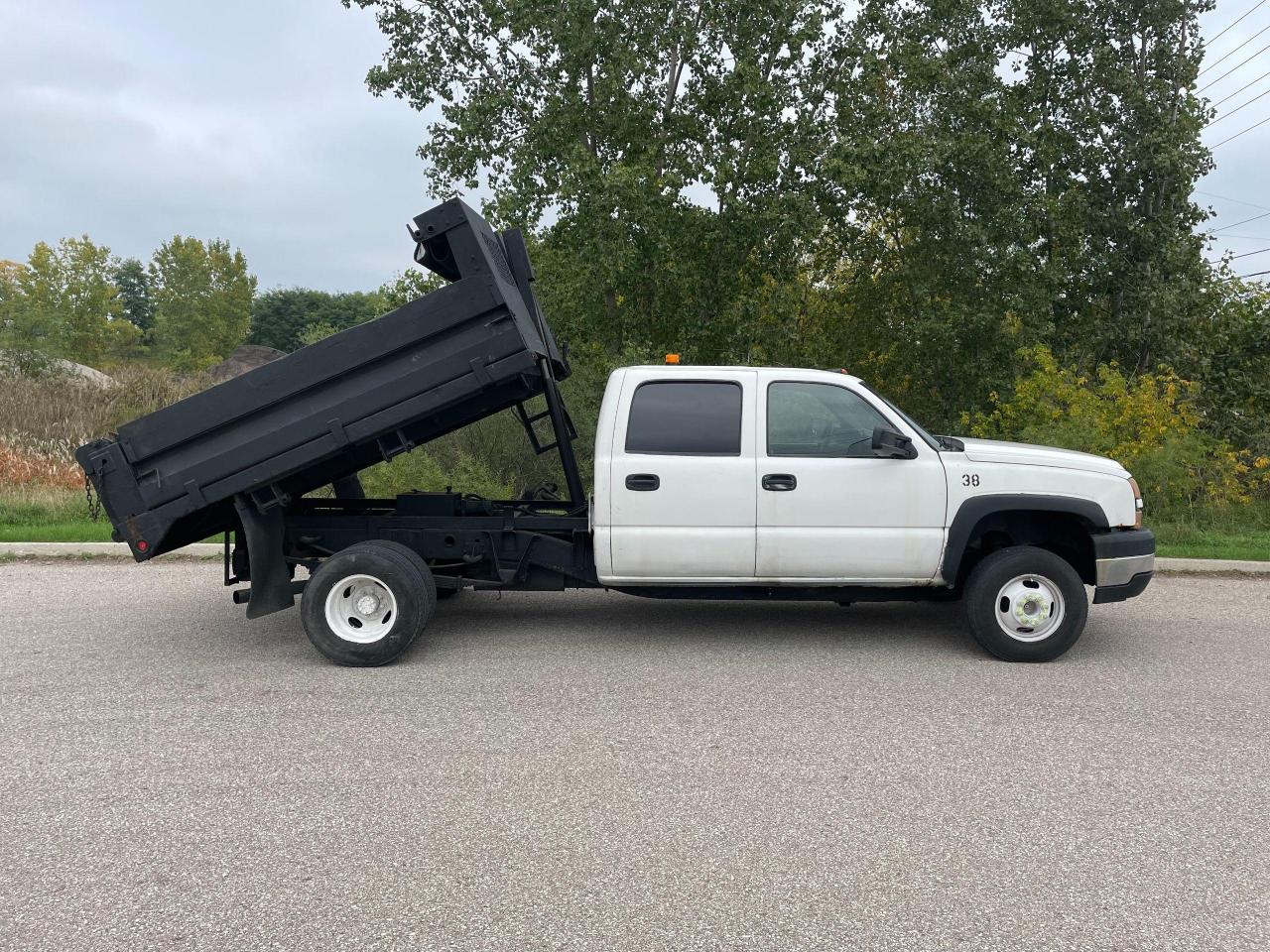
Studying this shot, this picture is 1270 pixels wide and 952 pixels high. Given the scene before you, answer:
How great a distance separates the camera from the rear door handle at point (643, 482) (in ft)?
21.0

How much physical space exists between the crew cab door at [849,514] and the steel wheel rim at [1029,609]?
0.51m

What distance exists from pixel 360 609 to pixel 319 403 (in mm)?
1353

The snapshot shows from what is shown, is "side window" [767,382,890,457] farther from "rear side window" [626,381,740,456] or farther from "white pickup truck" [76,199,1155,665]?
"rear side window" [626,381,740,456]

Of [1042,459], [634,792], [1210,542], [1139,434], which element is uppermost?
[1139,434]

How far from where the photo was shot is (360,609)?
20.6 feet

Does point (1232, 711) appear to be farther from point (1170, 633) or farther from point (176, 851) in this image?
point (176, 851)

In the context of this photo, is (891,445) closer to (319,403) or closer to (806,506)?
(806,506)

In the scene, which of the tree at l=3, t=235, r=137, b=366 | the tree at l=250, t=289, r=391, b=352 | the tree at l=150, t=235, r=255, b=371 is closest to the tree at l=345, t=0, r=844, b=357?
the tree at l=3, t=235, r=137, b=366

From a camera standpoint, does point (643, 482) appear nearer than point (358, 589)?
No

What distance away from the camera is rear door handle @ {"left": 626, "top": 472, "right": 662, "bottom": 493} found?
6.41 metres

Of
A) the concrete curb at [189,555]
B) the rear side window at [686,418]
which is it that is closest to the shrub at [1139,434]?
the concrete curb at [189,555]

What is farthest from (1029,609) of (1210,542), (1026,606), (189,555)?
(189,555)

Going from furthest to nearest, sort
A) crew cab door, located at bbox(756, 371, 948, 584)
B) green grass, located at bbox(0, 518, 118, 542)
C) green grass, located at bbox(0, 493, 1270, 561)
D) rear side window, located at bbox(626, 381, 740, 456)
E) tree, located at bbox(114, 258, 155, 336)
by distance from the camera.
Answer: tree, located at bbox(114, 258, 155, 336) → green grass, located at bbox(0, 518, 118, 542) → green grass, located at bbox(0, 493, 1270, 561) → rear side window, located at bbox(626, 381, 740, 456) → crew cab door, located at bbox(756, 371, 948, 584)

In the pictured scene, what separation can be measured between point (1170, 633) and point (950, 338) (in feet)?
40.6
